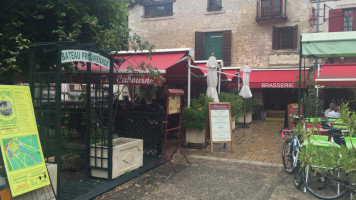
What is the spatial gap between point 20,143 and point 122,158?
209cm

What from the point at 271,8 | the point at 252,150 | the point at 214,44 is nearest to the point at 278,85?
the point at 271,8

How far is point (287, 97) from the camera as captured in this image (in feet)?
52.6

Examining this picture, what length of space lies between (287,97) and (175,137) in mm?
9445

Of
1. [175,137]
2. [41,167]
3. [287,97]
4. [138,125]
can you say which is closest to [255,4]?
[287,97]

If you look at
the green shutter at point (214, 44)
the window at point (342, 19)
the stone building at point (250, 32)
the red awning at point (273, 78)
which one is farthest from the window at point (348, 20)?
the green shutter at point (214, 44)

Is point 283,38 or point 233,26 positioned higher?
point 233,26

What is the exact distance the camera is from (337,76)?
35.8 ft

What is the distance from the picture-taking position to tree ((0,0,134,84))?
189 inches

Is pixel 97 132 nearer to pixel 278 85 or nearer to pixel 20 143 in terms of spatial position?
pixel 20 143

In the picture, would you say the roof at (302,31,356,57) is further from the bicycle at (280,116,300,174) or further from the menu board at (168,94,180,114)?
the menu board at (168,94,180,114)

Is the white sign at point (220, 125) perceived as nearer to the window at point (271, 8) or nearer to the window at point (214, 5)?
the window at point (271, 8)

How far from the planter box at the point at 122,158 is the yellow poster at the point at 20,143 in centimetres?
143

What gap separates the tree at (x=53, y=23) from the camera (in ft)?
15.7

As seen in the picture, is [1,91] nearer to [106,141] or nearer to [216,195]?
[106,141]
